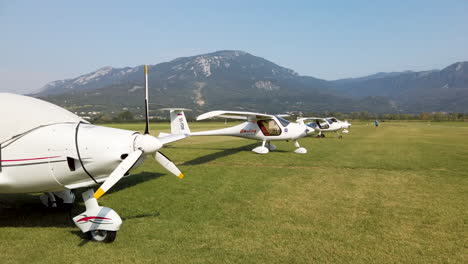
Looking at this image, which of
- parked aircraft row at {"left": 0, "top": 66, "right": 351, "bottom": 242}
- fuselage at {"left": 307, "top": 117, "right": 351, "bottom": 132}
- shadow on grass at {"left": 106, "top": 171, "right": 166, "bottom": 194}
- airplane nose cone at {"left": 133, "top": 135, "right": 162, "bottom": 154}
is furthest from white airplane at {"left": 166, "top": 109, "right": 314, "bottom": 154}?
fuselage at {"left": 307, "top": 117, "right": 351, "bottom": 132}

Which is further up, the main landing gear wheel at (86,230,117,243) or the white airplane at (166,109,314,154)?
the white airplane at (166,109,314,154)

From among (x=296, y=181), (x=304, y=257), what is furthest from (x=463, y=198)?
(x=304, y=257)

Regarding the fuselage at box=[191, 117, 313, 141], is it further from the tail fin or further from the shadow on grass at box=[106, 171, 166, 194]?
the shadow on grass at box=[106, 171, 166, 194]

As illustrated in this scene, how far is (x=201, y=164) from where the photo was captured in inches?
603

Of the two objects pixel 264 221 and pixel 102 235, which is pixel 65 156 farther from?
pixel 264 221

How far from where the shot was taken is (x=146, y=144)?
6.04m

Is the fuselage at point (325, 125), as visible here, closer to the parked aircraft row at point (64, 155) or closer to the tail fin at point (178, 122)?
the tail fin at point (178, 122)

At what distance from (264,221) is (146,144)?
3258mm

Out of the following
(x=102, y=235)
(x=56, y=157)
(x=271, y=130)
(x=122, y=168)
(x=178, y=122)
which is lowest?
(x=102, y=235)

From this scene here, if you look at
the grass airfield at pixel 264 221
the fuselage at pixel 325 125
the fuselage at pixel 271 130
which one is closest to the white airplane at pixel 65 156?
the grass airfield at pixel 264 221

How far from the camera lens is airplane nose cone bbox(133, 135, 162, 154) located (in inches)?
237

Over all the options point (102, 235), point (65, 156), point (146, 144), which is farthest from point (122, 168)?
point (102, 235)

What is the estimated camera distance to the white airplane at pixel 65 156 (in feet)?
19.0

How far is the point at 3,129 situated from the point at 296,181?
8.88 m
